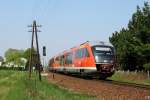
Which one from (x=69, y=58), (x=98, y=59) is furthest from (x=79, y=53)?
(x=69, y=58)

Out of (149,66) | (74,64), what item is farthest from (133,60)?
(74,64)

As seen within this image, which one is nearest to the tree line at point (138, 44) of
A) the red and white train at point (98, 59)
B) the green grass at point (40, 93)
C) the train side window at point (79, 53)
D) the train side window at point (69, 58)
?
the train side window at point (69, 58)

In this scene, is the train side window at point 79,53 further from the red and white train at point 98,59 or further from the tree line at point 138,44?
the tree line at point 138,44

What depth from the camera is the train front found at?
38781mm

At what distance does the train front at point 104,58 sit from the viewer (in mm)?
38781

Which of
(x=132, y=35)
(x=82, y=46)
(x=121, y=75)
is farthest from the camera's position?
(x=132, y=35)

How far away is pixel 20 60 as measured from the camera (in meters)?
179

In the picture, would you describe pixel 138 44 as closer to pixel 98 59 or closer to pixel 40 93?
pixel 98 59

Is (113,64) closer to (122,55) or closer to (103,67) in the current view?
(103,67)

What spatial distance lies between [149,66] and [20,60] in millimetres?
125286

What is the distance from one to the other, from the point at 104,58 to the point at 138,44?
24.5 m

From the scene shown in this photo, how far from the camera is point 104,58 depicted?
38969 millimetres

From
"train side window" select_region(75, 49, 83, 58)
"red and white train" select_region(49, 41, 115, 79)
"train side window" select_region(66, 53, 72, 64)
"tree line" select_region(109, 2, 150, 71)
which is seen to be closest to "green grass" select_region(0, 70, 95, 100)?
"red and white train" select_region(49, 41, 115, 79)

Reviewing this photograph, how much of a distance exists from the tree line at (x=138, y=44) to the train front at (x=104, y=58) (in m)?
18.9
